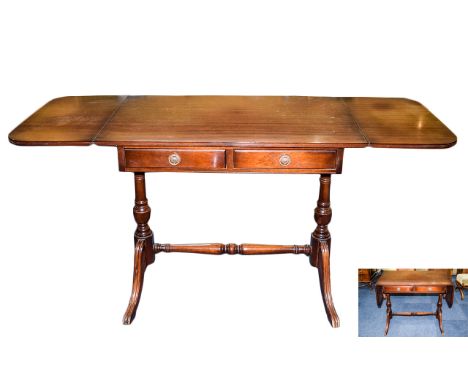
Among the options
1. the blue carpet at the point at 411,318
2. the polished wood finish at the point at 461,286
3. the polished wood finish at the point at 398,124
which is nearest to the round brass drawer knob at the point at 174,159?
the polished wood finish at the point at 398,124

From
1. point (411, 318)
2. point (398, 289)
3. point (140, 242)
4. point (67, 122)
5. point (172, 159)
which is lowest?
point (411, 318)

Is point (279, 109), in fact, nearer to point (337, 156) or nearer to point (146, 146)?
point (337, 156)

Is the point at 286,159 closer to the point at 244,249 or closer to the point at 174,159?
the point at 174,159

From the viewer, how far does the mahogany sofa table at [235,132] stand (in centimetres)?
303

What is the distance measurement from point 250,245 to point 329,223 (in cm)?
52

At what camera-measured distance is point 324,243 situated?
3.69 metres

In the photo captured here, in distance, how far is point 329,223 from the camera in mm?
3715

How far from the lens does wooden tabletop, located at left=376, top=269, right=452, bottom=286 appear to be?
3459 millimetres

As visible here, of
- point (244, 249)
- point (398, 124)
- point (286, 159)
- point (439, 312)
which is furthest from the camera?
point (244, 249)

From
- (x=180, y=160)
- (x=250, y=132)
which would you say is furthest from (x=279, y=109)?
(x=180, y=160)

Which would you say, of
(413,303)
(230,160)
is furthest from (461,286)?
(230,160)

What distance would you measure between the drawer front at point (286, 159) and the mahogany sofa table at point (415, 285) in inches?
32.8

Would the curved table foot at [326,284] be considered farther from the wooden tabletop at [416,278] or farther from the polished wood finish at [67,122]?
the polished wood finish at [67,122]

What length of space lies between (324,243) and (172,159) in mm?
1153
